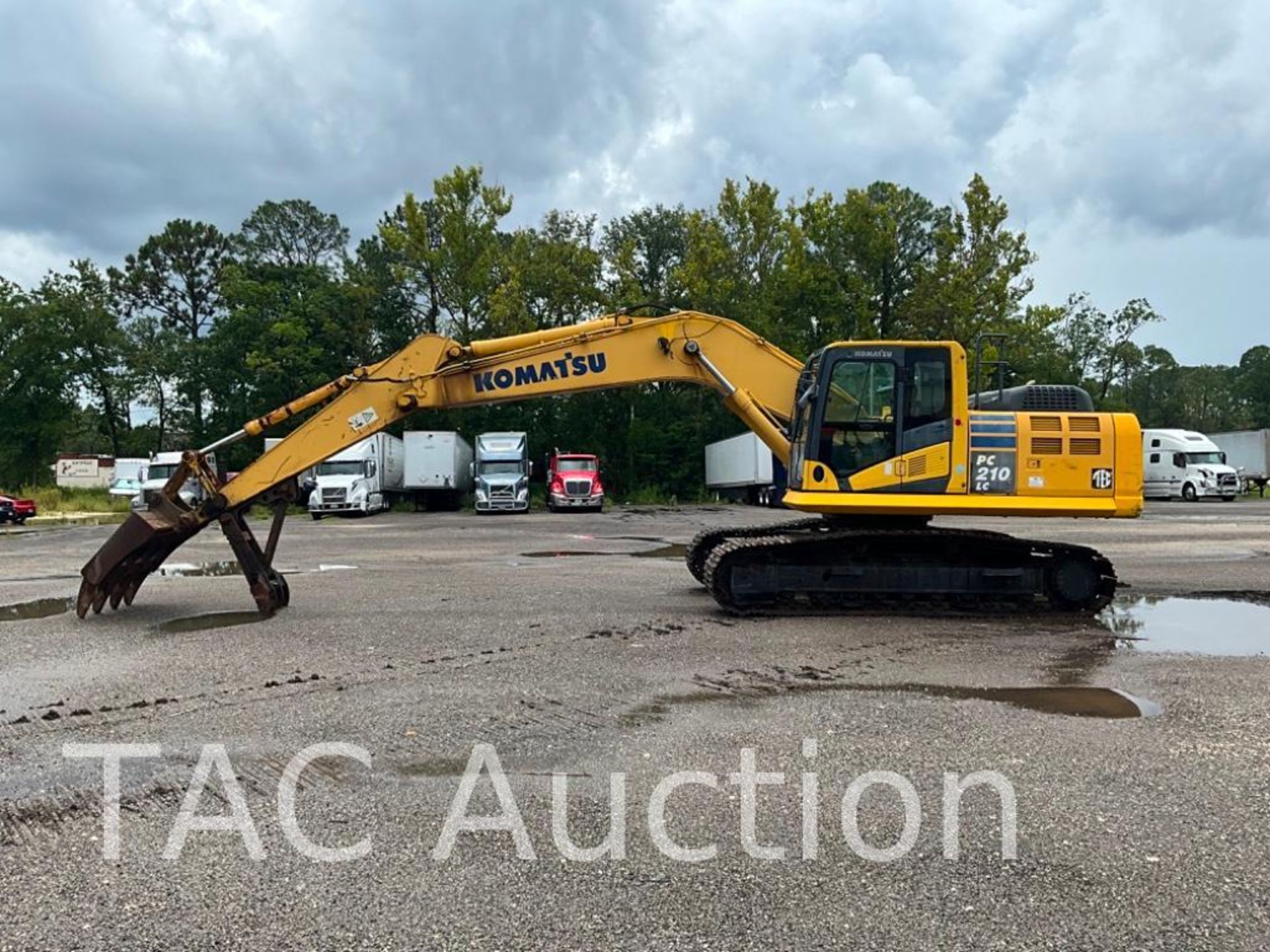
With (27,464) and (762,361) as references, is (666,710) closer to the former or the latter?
(762,361)

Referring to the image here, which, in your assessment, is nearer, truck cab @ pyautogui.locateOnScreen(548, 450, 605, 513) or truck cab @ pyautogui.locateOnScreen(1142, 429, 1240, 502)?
truck cab @ pyautogui.locateOnScreen(548, 450, 605, 513)

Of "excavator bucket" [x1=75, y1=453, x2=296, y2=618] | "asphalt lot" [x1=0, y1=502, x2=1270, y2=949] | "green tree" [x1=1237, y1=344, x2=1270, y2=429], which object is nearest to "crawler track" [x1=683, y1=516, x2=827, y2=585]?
"asphalt lot" [x1=0, y1=502, x2=1270, y2=949]

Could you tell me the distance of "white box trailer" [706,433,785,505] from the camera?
37344mm

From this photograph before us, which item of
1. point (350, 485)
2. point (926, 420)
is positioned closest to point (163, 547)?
point (926, 420)

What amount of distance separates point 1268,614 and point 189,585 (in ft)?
43.7

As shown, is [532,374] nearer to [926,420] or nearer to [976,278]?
[926,420]

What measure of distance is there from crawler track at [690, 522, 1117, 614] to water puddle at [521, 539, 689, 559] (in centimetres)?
640

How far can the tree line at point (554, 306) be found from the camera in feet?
146

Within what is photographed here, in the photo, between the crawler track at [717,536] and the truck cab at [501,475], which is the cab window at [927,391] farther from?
the truck cab at [501,475]

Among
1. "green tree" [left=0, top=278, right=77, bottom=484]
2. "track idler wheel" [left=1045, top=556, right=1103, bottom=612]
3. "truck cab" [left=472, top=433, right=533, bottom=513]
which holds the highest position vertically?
"green tree" [left=0, top=278, right=77, bottom=484]

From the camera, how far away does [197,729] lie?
556 cm

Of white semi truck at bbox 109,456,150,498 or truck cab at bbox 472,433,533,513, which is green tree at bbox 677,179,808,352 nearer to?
truck cab at bbox 472,433,533,513

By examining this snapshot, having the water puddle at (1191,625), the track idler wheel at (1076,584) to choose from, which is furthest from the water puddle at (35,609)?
the water puddle at (1191,625)

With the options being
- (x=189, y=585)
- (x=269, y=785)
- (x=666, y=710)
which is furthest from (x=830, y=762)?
(x=189, y=585)
